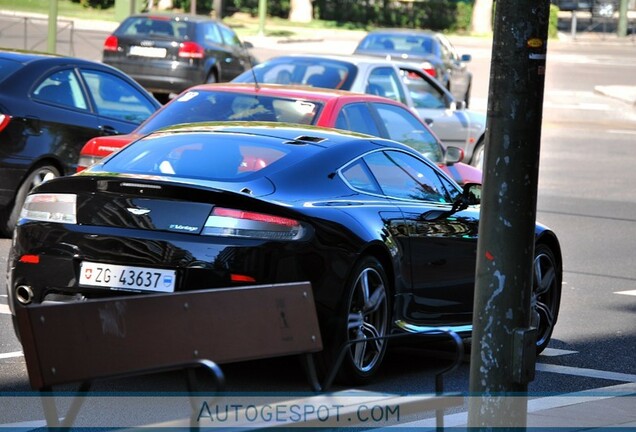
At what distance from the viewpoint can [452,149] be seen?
1209cm

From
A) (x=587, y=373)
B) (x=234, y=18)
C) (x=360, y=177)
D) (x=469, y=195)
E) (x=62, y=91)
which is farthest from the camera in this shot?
(x=234, y=18)

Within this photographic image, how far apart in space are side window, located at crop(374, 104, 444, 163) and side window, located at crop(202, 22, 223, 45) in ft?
43.6

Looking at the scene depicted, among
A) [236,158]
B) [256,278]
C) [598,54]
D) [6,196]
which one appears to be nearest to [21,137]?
[6,196]

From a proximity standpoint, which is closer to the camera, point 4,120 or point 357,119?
point 4,120

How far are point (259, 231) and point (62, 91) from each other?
20.0 ft

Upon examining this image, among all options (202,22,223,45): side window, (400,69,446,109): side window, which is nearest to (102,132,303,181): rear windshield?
(400,69,446,109): side window

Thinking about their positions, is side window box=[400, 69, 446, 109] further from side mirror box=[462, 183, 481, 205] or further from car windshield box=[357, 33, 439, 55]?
side mirror box=[462, 183, 481, 205]

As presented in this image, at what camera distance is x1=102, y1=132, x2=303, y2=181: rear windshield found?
777 cm

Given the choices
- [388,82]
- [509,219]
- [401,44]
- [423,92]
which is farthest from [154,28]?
[509,219]

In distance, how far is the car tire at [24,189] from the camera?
1195cm

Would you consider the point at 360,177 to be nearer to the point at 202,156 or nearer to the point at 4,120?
the point at 202,156

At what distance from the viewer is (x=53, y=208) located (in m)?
7.55

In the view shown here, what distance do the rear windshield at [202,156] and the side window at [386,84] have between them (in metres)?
7.86

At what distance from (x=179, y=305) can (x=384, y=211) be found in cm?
287
